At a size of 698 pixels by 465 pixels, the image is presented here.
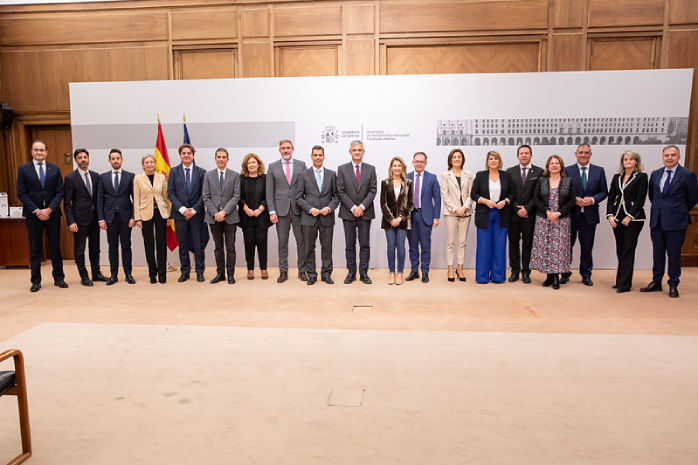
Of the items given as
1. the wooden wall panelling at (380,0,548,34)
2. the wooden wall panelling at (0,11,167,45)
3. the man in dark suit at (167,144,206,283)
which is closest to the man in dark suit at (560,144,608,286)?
the wooden wall panelling at (380,0,548,34)

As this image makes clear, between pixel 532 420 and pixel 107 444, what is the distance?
192 centimetres

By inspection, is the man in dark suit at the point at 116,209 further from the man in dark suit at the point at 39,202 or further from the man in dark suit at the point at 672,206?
the man in dark suit at the point at 672,206

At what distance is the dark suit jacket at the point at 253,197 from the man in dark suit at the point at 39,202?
195 cm

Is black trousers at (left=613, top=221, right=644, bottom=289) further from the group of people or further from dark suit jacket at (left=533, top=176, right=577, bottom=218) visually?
dark suit jacket at (left=533, top=176, right=577, bottom=218)

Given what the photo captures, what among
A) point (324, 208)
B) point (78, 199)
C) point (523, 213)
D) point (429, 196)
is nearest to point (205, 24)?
point (78, 199)

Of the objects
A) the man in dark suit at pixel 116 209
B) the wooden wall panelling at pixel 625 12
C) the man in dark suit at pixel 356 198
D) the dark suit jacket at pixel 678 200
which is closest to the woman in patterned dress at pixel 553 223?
the dark suit jacket at pixel 678 200

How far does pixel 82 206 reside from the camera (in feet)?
18.4

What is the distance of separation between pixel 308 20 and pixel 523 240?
420 centimetres

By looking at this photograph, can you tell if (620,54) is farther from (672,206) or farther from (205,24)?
(205,24)

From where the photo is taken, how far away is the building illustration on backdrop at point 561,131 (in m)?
6.05

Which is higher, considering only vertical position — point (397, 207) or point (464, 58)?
point (464, 58)

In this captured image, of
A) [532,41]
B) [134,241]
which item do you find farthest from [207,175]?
[532,41]

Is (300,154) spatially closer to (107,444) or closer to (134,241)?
(134,241)

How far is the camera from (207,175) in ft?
18.4
